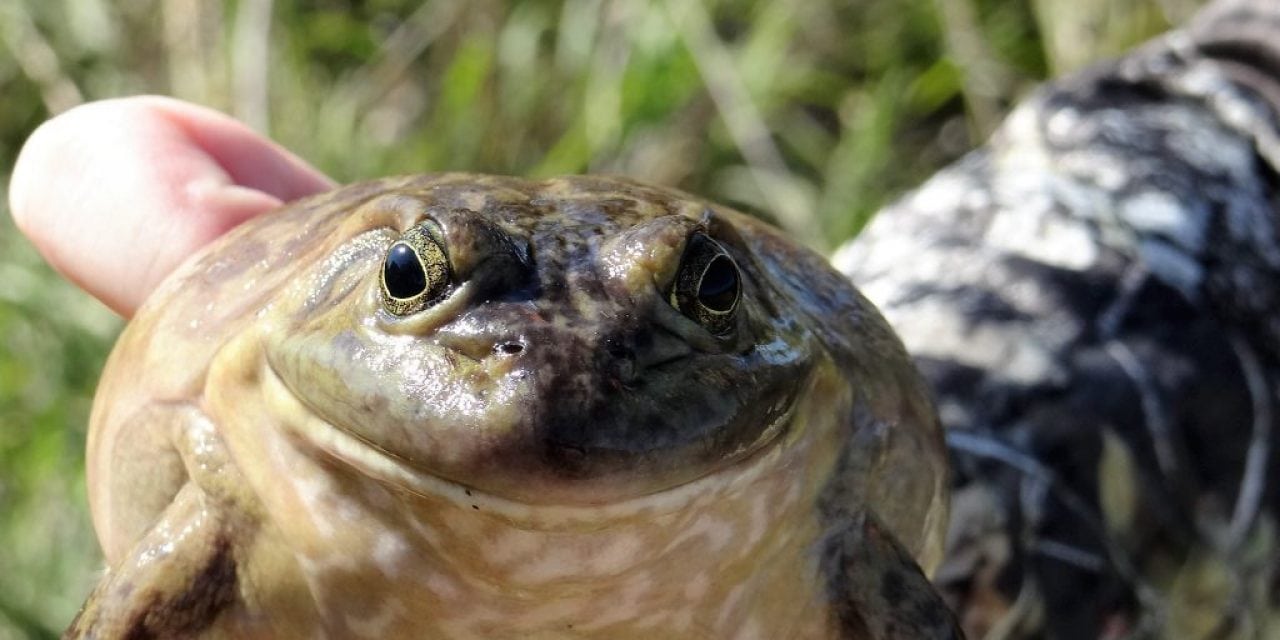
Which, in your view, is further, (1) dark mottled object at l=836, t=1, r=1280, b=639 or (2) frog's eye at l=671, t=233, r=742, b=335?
(1) dark mottled object at l=836, t=1, r=1280, b=639

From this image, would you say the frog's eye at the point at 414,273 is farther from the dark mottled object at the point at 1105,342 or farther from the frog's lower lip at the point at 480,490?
the dark mottled object at the point at 1105,342

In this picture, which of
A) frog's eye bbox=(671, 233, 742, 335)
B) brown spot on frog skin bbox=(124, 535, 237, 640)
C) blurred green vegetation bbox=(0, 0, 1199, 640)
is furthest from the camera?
blurred green vegetation bbox=(0, 0, 1199, 640)

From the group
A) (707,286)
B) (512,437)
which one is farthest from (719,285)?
(512,437)

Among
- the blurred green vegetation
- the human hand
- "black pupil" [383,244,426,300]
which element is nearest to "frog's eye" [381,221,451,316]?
"black pupil" [383,244,426,300]

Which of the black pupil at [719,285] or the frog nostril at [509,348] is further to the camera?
the black pupil at [719,285]

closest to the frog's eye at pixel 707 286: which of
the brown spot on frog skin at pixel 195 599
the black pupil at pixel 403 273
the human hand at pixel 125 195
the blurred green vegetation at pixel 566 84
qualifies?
the black pupil at pixel 403 273

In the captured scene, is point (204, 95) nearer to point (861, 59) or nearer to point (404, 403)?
point (861, 59)

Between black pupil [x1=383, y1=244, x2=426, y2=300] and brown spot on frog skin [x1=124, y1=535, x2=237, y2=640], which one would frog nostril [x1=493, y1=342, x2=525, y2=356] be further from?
brown spot on frog skin [x1=124, y1=535, x2=237, y2=640]

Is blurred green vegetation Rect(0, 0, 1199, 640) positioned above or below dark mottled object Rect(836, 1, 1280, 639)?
above
